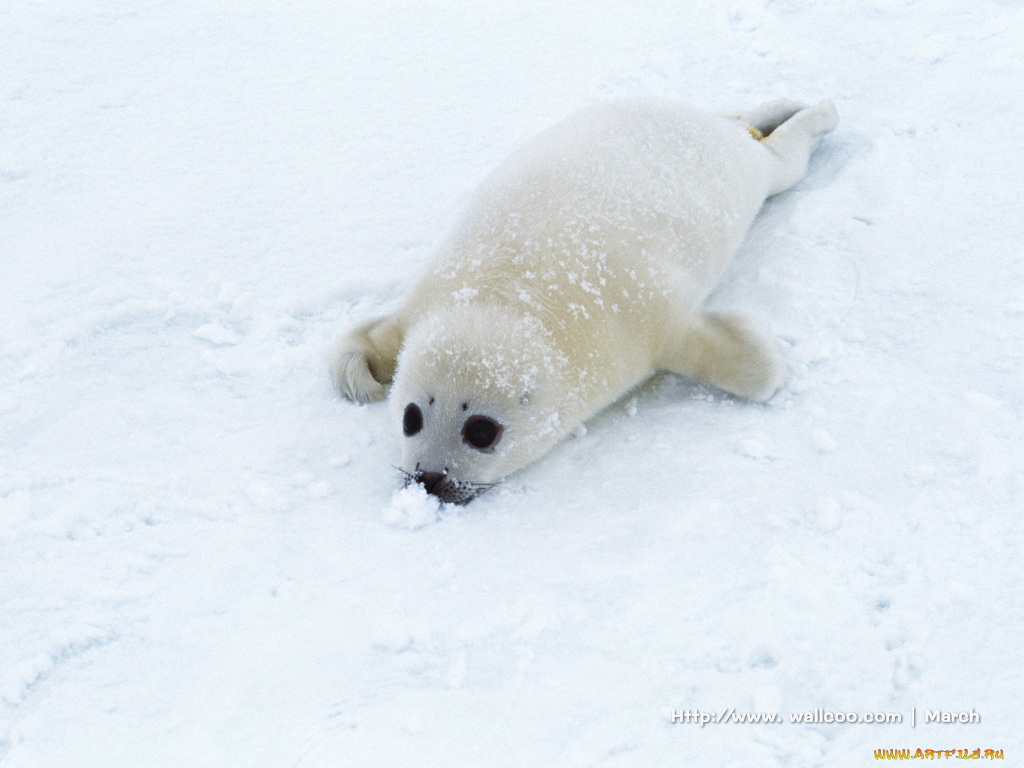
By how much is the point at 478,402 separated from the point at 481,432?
0.28 ft

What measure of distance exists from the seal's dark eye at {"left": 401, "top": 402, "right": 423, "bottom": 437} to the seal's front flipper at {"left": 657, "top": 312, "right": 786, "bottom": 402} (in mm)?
841

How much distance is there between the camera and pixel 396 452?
246 cm

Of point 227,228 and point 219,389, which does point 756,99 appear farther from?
point 219,389

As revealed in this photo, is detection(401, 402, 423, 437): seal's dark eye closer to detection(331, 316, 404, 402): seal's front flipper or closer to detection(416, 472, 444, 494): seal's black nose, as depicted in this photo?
detection(416, 472, 444, 494): seal's black nose

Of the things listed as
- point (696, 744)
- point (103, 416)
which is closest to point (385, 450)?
point (103, 416)

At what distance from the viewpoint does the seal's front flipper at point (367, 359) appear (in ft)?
8.59

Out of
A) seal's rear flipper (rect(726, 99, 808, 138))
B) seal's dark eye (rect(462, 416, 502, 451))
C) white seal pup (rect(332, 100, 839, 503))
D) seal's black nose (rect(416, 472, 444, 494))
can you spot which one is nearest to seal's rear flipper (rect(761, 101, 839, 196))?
seal's rear flipper (rect(726, 99, 808, 138))

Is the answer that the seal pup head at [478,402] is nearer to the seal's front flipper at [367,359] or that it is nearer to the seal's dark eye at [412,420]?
the seal's dark eye at [412,420]

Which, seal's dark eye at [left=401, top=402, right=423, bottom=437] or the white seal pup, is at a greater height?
the white seal pup

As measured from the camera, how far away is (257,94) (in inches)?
166

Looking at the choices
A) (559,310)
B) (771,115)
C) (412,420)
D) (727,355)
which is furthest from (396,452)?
(771,115)

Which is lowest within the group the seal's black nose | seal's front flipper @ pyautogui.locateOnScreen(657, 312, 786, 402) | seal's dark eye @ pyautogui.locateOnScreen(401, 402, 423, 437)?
the seal's black nose

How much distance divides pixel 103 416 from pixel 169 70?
8.54ft

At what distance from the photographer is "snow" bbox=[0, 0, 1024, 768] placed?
1.53 metres
